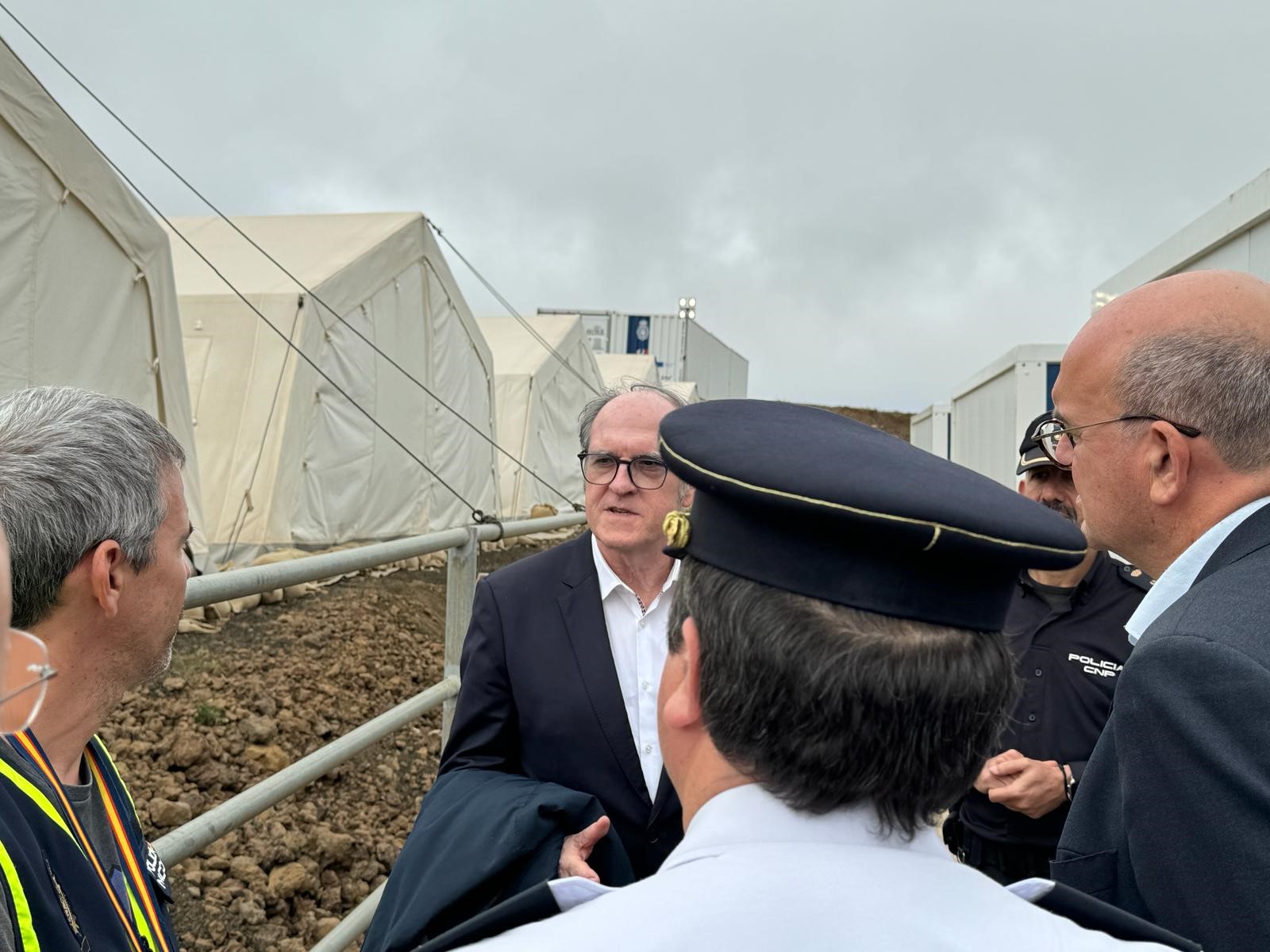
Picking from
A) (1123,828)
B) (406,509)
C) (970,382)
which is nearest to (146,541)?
(1123,828)

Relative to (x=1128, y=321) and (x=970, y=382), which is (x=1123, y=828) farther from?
(x=970, y=382)

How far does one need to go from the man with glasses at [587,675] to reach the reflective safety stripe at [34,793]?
82cm

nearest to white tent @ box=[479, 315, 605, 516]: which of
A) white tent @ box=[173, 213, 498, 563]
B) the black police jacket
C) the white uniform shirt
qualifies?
white tent @ box=[173, 213, 498, 563]

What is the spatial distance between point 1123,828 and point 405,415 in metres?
10.8

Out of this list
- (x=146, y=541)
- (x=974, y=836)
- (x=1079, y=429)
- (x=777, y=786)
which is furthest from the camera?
(x=974, y=836)

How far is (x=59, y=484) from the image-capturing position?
1385 mm

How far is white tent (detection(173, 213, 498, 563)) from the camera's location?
9336 mm

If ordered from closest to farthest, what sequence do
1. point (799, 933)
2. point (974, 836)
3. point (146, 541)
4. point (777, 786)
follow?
point (799, 933) < point (777, 786) < point (146, 541) < point (974, 836)

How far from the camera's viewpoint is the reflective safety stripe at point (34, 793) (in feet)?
3.92

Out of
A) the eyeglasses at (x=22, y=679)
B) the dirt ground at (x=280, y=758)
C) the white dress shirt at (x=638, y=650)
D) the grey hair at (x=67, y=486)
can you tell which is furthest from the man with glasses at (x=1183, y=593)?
the dirt ground at (x=280, y=758)

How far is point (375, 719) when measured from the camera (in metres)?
2.96

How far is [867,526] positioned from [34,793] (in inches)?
41.1

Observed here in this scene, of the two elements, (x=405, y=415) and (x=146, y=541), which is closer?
(x=146, y=541)

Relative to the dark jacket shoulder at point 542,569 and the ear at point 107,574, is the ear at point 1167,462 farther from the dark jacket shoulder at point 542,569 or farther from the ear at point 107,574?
the ear at point 107,574
